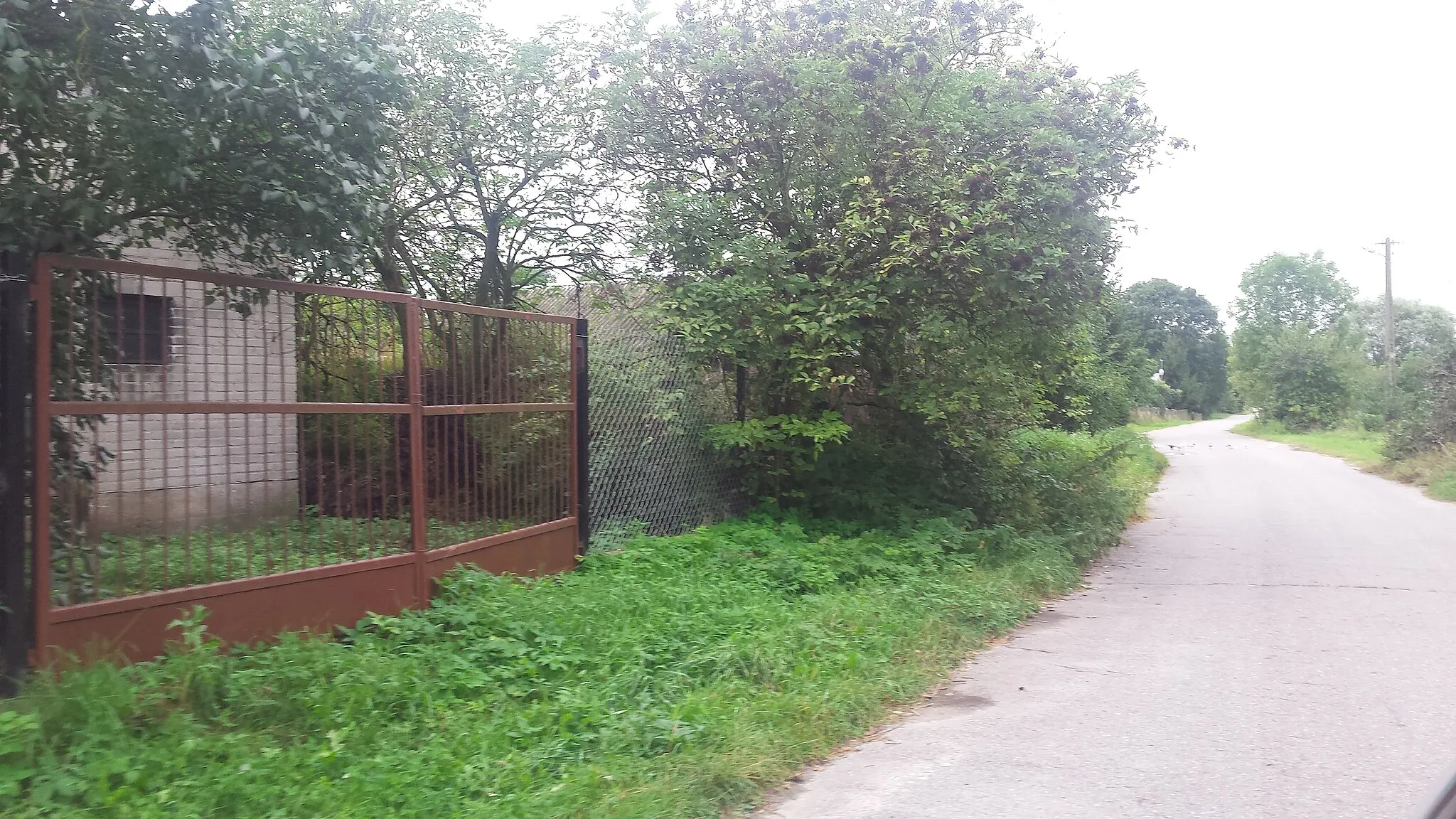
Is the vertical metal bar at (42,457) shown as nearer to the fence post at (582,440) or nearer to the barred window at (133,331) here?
the barred window at (133,331)

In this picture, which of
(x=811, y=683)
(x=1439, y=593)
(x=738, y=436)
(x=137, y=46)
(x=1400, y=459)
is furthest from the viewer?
(x=1400, y=459)

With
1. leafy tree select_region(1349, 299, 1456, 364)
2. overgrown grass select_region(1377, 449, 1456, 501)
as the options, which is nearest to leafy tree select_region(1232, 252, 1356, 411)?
leafy tree select_region(1349, 299, 1456, 364)

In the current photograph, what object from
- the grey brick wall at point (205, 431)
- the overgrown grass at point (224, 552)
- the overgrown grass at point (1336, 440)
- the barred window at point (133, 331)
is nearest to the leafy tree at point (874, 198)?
the overgrown grass at point (224, 552)

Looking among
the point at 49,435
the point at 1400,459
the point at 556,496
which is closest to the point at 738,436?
the point at 556,496

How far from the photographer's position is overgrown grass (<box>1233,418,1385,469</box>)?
28203mm

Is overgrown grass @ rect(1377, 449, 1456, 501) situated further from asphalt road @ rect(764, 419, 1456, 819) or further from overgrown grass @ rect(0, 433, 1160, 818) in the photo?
overgrown grass @ rect(0, 433, 1160, 818)

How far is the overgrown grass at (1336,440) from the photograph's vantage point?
28.2 meters

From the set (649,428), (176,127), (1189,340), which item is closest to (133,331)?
(176,127)

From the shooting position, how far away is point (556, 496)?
309 inches

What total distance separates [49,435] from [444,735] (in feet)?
7.05

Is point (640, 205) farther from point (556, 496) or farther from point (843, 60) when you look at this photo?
point (556, 496)

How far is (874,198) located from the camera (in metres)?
9.33

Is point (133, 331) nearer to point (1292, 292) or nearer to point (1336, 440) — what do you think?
point (1336, 440)

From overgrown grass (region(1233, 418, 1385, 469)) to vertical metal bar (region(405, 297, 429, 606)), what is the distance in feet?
82.7
